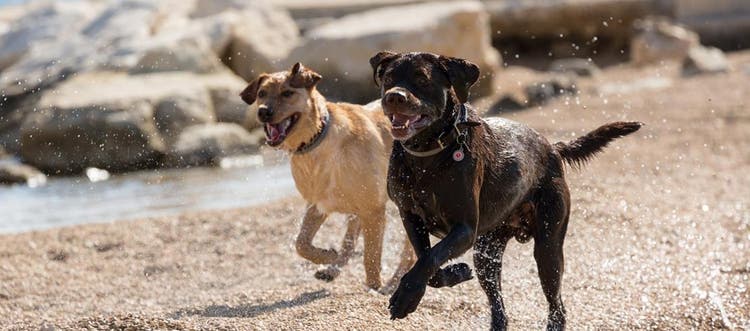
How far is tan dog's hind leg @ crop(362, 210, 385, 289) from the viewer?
287 inches

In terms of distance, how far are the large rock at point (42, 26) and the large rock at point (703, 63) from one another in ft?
30.4

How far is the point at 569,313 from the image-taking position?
6578 mm

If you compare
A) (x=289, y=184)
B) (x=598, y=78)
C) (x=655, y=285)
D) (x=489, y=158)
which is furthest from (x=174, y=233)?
(x=598, y=78)

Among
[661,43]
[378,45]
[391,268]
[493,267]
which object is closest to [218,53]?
[378,45]

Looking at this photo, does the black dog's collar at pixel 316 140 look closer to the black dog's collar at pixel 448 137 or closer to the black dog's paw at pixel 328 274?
the black dog's paw at pixel 328 274

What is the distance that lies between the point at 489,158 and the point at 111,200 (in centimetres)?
733

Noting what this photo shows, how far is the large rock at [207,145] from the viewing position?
46.3 ft

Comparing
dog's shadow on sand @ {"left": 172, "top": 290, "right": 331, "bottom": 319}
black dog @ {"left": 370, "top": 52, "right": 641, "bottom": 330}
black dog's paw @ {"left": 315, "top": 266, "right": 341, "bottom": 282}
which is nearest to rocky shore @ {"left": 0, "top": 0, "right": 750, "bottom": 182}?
black dog's paw @ {"left": 315, "top": 266, "right": 341, "bottom": 282}

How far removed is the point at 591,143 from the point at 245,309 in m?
2.07

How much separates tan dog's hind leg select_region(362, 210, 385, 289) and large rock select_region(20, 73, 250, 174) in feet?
23.7

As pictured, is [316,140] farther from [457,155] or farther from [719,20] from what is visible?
[719,20]

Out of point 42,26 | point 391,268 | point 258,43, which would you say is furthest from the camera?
point 42,26

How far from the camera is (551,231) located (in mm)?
5734

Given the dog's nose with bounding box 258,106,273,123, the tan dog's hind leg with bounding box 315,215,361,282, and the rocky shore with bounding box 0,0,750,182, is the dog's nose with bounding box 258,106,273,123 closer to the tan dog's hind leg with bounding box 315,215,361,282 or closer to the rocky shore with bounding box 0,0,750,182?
the tan dog's hind leg with bounding box 315,215,361,282
